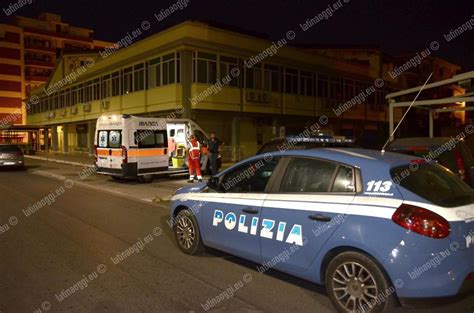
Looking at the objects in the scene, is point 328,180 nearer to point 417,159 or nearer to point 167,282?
point 417,159

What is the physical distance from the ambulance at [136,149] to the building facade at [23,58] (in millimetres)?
57739

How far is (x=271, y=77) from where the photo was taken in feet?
102

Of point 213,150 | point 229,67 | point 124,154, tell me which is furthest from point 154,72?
point 124,154

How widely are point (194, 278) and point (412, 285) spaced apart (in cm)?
258

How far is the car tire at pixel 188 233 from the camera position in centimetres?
620

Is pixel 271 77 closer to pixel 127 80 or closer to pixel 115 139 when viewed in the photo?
pixel 127 80

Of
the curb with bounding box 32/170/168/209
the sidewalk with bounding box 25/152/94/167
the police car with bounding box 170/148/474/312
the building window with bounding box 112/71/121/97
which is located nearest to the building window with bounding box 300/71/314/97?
the building window with bounding box 112/71/121/97

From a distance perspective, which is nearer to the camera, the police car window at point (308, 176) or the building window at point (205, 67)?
the police car window at point (308, 176)

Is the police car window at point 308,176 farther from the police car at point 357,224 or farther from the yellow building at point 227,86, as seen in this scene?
the yellow building at point 227,86

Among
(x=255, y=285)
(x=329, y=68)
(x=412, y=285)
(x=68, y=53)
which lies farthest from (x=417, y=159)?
(x=68, y=53)

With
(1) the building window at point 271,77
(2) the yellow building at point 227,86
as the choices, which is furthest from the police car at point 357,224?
(1) the building window at point 271,77

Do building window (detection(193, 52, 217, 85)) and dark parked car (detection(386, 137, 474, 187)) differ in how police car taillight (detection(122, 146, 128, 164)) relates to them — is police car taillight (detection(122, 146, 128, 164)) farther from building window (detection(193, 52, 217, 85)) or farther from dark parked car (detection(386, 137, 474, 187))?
building window (detection(193, 52, 217, 85))

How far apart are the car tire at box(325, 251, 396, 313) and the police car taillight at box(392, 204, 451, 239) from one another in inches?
18.5

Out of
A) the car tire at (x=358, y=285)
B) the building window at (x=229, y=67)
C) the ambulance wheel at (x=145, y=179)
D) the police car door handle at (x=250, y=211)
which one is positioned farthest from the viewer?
the building window at (x=229, y=67)
